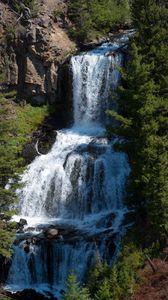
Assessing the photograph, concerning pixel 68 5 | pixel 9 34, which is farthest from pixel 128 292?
pixel 68 5

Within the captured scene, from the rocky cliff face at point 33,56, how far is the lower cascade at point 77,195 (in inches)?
81.7

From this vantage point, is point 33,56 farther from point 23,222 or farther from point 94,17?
point 23,222

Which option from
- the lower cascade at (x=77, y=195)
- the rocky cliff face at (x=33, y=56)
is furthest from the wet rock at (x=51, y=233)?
the rocky cliff face at (x=33, y=56)

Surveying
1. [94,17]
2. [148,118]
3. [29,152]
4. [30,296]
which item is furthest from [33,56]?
→ [30,296]

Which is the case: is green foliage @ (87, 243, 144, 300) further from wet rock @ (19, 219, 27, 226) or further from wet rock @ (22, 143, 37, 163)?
wet rock @ (22, 143, 37, 163)

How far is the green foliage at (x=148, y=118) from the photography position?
2952cm

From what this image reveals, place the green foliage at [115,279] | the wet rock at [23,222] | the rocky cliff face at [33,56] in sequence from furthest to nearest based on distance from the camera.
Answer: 1. the rocky cliff face at [33,56]
2. the wet rock at [23,222]
3. the green foliage at [115,279]

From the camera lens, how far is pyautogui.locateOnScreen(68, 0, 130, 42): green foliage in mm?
51594

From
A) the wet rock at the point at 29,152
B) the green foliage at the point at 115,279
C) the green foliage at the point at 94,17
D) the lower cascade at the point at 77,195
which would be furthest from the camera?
the green foliage at the point at 94,17

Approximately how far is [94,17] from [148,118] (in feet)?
80.4

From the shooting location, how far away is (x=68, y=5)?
2099 inches

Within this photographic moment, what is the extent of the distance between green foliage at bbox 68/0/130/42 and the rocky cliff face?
1.78 m

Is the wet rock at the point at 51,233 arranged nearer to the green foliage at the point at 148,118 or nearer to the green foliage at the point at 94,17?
the green foliage at the point at 148,118

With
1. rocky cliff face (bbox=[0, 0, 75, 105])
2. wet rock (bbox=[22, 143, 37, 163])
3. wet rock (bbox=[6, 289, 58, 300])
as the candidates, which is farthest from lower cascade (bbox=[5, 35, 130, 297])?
rocky cliff face (bbox=[0, 0, 75, 105])
